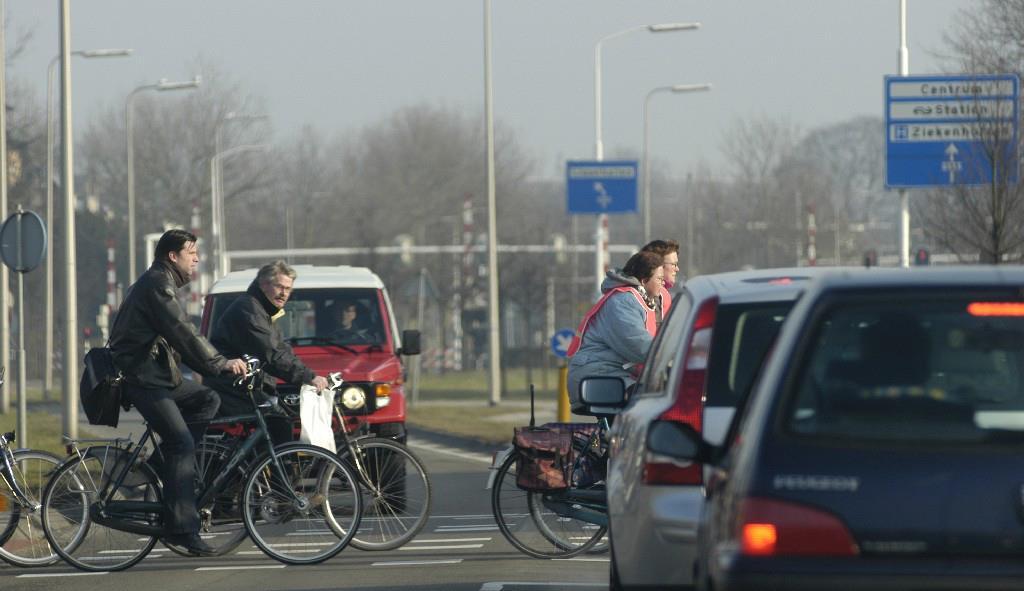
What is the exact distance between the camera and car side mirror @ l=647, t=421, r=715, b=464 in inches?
213

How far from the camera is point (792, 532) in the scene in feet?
14.6

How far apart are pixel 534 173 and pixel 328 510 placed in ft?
244

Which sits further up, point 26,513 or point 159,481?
point 159,481

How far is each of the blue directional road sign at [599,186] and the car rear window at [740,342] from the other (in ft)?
85.6

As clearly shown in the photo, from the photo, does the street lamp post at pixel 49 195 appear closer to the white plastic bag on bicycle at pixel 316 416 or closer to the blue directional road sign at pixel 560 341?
the blue directional road sign at pixel 560 341

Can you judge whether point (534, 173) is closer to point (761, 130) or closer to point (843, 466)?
point (761, 130)

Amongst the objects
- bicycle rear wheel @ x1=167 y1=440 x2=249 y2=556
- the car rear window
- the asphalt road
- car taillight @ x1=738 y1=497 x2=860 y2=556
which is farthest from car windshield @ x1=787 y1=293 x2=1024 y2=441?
bicycle rear wheel @ x1=167 y1=440 x2=249 y2=556

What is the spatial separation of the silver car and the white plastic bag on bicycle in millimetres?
3520

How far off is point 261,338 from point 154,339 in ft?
4.03

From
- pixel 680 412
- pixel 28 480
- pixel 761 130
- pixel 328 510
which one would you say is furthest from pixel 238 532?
pixel 761 130

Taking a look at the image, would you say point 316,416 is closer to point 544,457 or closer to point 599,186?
point 544,457

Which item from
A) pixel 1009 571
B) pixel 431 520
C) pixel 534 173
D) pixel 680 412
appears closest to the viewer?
pixel 1009 571

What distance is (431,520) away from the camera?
13.1 metres

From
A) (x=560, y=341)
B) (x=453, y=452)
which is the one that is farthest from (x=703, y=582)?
(x=560, y=341)
